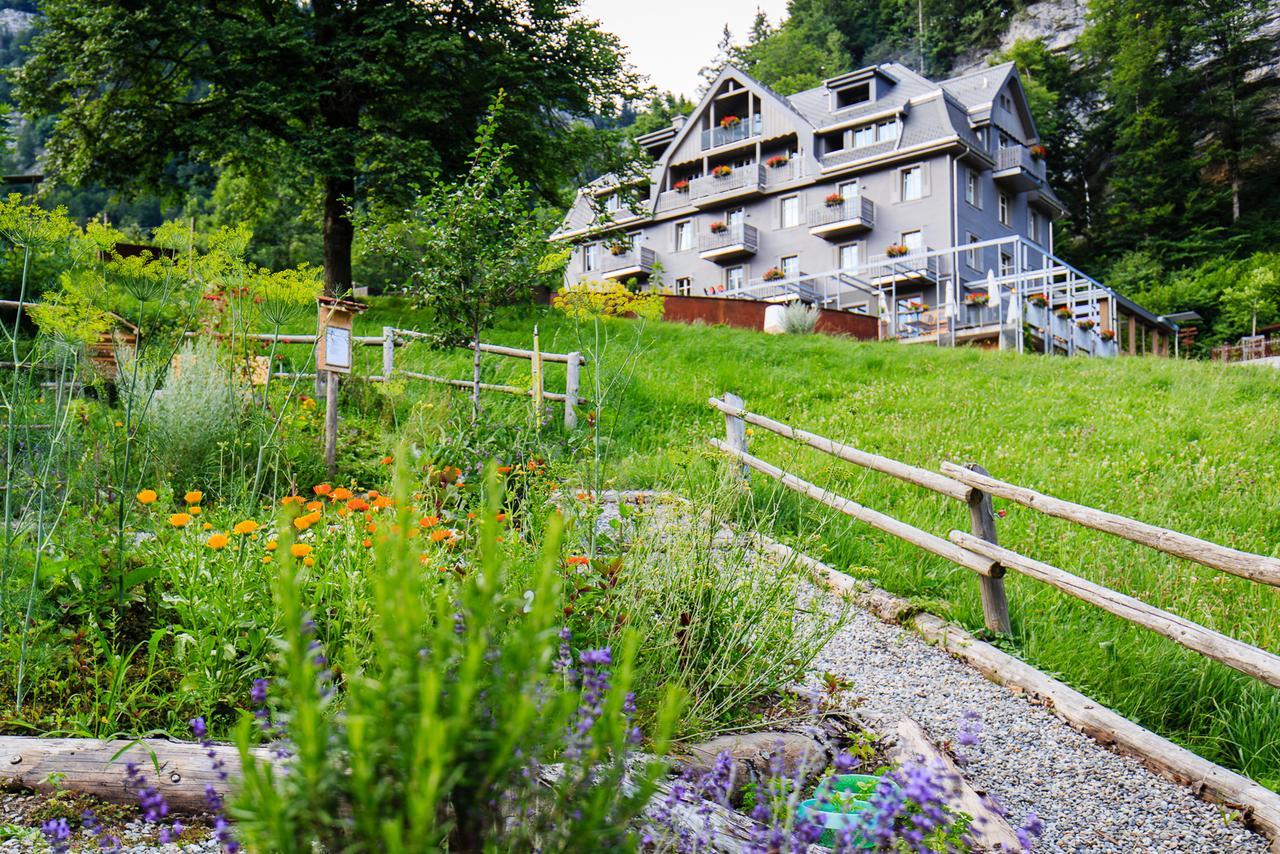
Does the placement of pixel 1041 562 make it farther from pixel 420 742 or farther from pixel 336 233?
pixel 336 233

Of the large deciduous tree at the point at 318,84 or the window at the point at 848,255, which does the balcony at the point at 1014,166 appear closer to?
the window at the point at 848,255

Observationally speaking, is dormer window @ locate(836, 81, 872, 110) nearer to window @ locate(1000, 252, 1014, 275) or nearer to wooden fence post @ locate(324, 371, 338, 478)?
window @ locate(1000, 252, 1014, 275)

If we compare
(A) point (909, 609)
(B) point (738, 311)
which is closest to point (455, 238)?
(A) point (909, 609)

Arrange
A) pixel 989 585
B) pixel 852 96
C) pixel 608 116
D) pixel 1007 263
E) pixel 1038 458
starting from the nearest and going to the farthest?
pixel 989 585 → pixel 1038 458 → pixel 608 116 → pixel 1007 263 → pixel 852 96

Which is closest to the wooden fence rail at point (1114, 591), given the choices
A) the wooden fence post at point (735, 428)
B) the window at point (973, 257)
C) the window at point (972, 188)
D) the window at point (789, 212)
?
the wooden fence post at point (735, 428)

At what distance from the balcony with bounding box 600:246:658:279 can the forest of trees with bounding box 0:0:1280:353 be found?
9.67 m

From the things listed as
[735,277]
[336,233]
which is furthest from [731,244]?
[336,233]

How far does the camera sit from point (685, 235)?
1362 inches

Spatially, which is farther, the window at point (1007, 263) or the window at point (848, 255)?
the window at point (1007, 263)

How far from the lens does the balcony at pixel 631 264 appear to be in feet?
112

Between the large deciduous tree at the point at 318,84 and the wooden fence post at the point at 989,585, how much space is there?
11.8m

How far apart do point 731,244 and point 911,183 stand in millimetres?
6188

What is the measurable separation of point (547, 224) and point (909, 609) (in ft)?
17.1

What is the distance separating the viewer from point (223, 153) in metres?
16.5
